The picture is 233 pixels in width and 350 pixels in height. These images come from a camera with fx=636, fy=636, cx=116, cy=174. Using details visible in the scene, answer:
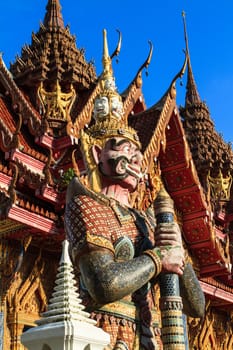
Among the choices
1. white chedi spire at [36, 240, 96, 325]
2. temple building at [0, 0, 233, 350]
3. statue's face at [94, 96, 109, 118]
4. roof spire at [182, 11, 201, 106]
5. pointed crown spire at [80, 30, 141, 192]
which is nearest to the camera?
white chedi spire at [36, 240, 96, 325]

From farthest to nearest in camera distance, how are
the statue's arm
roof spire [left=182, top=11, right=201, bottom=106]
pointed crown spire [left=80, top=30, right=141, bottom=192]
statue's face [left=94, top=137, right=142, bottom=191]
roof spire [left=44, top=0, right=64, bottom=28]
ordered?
1. roof spire [left=182, top=11, right=201, bottom=106]
2. roof spire [left=44, top=0, right=64, bottom=28]
3. pointed crown spire [left=80, top=30, right=141, bottom=192]
4. statue's face [left=94, top=137, right=142, bottom=191]
5. the statue's arm

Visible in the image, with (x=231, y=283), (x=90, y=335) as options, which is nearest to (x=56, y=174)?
(x=231, y=283)

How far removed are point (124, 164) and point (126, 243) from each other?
0.58m

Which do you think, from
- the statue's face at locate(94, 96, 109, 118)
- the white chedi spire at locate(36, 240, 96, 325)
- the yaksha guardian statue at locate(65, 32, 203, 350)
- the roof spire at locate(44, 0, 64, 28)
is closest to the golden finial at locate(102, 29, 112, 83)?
the statue's face at locate(94, 96, 109, 118)

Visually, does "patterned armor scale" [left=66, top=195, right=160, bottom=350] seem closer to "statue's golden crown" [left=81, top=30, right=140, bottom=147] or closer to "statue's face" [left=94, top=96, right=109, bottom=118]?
"statue's golden crown" [left=81, top=30, right=140, bottom=147]

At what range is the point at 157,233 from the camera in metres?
3.68

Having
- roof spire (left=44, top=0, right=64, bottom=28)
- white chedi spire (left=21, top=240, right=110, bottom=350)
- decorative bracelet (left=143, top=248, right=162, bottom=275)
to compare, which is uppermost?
roof spire (left=44, top=0, right=64, bottom=28)

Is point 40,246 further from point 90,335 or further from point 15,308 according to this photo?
point 90,335

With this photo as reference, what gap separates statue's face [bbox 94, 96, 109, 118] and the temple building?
4.76 feet

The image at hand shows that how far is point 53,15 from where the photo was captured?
1227cm

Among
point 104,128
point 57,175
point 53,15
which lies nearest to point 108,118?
point 104,128

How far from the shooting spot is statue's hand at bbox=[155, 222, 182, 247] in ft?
11.9

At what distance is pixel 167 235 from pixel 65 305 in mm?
879

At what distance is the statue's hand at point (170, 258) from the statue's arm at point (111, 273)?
55 millimetres
